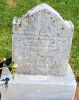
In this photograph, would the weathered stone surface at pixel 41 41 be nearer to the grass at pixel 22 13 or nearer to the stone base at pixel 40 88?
the stone base at pixel 40 88

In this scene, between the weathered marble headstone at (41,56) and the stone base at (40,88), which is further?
the stone base at (40,88)

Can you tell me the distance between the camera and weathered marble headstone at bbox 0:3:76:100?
18.0ft

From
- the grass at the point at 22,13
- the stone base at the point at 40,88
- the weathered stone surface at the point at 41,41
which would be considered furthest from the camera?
the grass at the point at 22,13

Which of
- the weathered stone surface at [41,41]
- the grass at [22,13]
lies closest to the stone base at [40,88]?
the weathered stone surface at [41,41]

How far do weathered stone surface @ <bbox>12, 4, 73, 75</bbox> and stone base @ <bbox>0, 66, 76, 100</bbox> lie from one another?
0.14 meters

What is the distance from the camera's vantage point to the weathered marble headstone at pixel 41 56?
18.0 feet

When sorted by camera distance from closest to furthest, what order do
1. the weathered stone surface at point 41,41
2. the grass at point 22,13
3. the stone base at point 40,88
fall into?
Answer: 1. the weathered stone surface at point 41,41
2. the stone base at point 40,88
3. the grass at point 22,13

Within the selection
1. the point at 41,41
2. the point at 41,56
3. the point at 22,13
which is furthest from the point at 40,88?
the point at 22,13

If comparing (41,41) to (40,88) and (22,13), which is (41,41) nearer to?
(40,88)

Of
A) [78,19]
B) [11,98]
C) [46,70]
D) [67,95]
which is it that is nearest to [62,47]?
[46,70]

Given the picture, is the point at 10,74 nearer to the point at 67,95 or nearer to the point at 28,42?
the point at 28,42

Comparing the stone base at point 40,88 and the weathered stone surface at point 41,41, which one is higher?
the weathered stone surface at point 41,41

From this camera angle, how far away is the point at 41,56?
230 inches

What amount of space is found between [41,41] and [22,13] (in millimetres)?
4238
